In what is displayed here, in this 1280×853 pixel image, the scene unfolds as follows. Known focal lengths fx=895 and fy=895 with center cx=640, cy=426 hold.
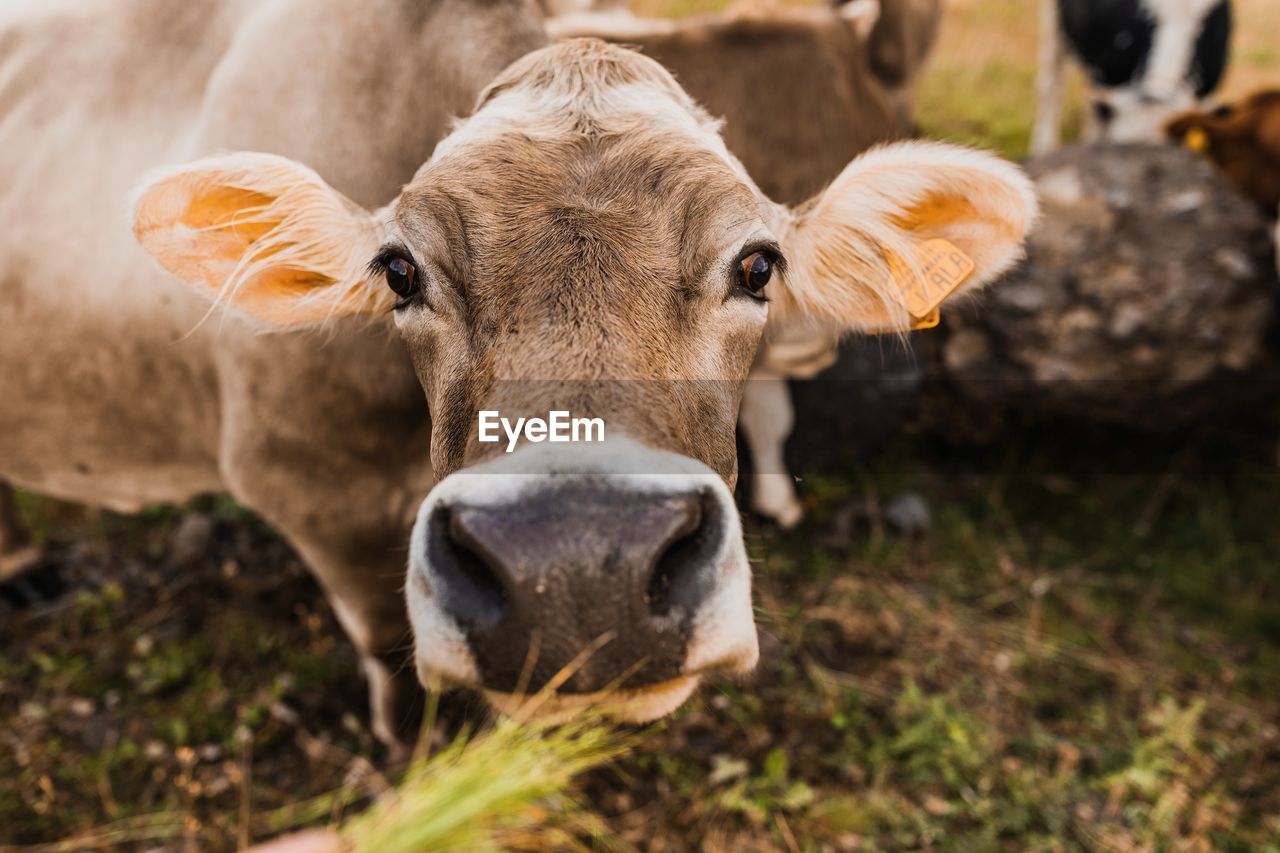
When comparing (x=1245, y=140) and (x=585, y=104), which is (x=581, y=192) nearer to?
(x=585, y=104)

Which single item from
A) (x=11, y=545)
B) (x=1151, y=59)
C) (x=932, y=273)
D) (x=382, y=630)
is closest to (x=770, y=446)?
(x=382, y=630)

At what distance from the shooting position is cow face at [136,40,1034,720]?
148 cm

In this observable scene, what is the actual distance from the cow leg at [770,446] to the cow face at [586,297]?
207cm

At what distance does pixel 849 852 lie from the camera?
3.13 m

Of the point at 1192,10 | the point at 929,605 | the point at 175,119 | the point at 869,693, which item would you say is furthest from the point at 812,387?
the point at 1192,10

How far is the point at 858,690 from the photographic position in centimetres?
369

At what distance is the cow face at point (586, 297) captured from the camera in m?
1.48

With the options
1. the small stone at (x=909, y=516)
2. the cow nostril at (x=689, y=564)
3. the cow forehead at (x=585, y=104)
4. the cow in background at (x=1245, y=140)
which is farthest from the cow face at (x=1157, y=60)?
the cow nostril at (x=689, y=564)

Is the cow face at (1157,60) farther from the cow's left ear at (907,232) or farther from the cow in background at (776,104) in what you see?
the cow's left ear at (907,232)

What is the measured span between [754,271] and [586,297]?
0.46m

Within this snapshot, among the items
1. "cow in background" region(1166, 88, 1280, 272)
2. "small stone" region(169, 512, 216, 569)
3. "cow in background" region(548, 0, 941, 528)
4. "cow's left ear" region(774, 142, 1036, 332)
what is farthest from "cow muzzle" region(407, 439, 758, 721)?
"cow in background" region(1166, 88, 1280, 272)

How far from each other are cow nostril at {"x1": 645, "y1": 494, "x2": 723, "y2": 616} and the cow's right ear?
1.18 meters

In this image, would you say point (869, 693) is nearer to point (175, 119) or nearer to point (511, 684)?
point (511, 684)

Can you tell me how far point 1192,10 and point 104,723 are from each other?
7.97 m
